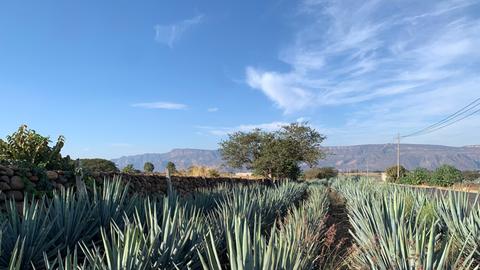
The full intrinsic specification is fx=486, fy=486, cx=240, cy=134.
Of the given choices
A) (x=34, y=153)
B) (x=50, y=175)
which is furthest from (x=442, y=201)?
(x=34, y=153)

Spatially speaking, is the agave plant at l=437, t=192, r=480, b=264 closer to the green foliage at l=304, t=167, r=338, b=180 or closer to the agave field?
the agave field

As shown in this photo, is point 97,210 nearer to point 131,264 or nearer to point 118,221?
point 118,221

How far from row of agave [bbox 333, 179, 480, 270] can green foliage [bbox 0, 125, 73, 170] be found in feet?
21.7

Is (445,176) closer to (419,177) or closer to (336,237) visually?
(419,177)

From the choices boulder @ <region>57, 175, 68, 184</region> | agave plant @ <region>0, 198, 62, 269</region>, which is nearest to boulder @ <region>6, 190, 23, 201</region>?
boulder @ <region>57, 175, 68, 184</region>

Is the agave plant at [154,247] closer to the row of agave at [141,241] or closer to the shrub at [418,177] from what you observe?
the row of agave at [141,241]

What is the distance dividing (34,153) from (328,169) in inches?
2564

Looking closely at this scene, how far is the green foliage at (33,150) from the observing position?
33.4 ft

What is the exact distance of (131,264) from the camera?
309 centimetres

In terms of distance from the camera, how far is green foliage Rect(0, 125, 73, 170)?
33.4ft

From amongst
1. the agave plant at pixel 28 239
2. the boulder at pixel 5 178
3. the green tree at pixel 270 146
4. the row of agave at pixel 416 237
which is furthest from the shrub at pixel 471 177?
the agave plant at pixel 28 239

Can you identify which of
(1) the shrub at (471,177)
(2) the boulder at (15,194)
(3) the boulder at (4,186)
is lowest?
(2) the boulder at (15,194)

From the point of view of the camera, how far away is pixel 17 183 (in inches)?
292

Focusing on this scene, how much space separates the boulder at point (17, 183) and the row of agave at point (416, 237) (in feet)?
16.3
